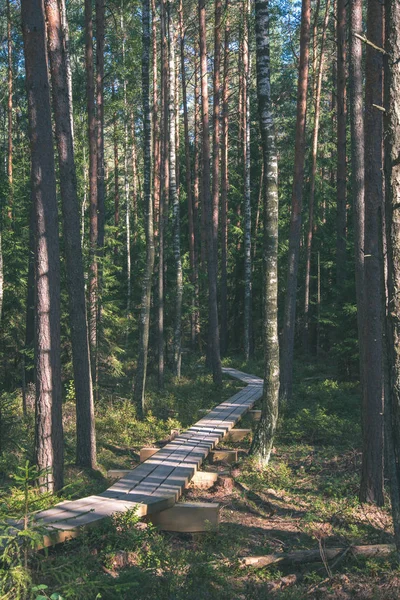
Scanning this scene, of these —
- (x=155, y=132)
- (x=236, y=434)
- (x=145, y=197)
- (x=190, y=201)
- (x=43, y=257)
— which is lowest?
(x=236, y=434)

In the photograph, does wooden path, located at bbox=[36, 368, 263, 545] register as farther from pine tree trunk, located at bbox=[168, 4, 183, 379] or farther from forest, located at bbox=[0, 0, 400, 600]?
pine tree trunk, located at bbox=[168, 4, 183, 379]

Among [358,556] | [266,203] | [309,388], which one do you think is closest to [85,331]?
[266,203]

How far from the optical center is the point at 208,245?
61.7 feet

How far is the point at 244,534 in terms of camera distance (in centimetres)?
715

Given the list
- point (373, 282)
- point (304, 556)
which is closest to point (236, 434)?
point (373, 282)

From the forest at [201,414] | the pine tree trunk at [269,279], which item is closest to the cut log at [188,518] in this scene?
the forest at [201,414]

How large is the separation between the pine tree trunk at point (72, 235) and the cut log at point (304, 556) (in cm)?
473

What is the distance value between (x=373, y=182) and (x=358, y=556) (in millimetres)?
4731

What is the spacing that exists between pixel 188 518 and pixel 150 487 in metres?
0.73

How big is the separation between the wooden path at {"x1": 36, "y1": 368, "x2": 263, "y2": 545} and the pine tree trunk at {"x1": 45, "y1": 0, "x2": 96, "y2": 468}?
1.48 m

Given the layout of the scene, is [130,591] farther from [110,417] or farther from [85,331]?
[110,417]

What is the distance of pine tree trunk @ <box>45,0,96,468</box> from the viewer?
9.17m

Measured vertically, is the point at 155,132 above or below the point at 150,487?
above

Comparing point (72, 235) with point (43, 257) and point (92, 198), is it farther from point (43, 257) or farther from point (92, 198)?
point (92, 198)
